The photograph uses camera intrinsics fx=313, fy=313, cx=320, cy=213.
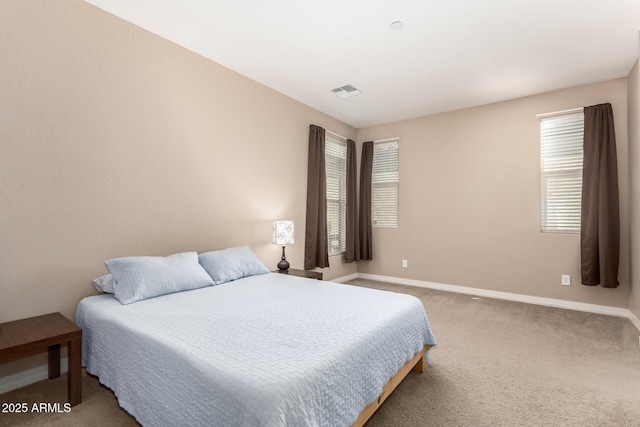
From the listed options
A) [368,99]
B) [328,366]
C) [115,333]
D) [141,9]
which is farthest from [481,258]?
→ [141,9]

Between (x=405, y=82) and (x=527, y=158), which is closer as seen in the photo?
(x=405, y=82)

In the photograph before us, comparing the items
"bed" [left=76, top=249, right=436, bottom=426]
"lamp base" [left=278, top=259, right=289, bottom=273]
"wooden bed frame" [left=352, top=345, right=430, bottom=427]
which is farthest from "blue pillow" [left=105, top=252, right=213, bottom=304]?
"wooden bed frame" [left=352, top=345, right=430, bottom=427]

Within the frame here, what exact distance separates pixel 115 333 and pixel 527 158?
187 inches

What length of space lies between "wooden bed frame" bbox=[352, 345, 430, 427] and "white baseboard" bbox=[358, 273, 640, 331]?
8.50 feet

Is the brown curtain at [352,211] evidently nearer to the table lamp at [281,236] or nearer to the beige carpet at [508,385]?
the table lamp at [281,236]

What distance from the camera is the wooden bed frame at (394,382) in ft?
5.17

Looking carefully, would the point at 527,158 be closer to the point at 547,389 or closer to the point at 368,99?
the point at 368,99

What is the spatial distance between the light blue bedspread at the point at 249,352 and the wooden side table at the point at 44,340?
0.12 meters

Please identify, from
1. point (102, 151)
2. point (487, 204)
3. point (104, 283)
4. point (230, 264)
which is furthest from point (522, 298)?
point (102, 151)

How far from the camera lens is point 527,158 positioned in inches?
161

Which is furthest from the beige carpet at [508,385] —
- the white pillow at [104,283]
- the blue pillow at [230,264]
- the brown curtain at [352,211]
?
the brown curtain at [352,211]

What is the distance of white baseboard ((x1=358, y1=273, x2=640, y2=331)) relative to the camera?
356 centimetres

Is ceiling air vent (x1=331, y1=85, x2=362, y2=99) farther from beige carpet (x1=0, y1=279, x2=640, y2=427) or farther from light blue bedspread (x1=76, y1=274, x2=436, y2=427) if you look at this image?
beige carpet (x1=0, y1=279, x2=640, y2=427)

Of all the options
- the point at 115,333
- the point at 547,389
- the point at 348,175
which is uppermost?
the point at 348,175
